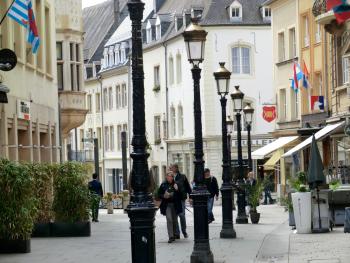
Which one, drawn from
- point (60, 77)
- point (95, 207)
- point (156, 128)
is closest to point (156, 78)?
point (156, 128)

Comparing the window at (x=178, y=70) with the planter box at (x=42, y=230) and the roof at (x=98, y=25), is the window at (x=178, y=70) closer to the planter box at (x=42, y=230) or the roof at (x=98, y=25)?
the roof at (x=98, y=25)

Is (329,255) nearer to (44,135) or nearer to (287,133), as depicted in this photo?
(44,135)

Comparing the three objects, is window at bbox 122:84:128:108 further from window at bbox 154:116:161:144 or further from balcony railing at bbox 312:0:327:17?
balcony railing at bbox 312:0:327:17

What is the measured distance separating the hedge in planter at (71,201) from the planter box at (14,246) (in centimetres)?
511

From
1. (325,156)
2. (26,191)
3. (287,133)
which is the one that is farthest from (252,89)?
(26,191)

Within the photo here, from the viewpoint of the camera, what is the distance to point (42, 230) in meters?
27.9

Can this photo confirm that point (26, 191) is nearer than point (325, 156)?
Yes

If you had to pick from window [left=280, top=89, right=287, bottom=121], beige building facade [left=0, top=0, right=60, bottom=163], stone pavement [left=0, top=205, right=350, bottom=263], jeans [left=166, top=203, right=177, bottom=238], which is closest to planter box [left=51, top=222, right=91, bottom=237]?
stone pavement [left=0, top=205, right=350, bottom=263]

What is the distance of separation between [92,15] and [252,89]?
3395cm

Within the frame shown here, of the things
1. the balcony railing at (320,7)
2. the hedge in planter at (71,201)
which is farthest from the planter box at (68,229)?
the balcony railing at (320,7)

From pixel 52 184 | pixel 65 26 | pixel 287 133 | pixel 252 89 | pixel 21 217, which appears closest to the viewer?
pixel 21 217

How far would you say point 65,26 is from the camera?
48062 mm

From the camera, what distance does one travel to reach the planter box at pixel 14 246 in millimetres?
22016

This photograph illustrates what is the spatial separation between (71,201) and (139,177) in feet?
52.4
